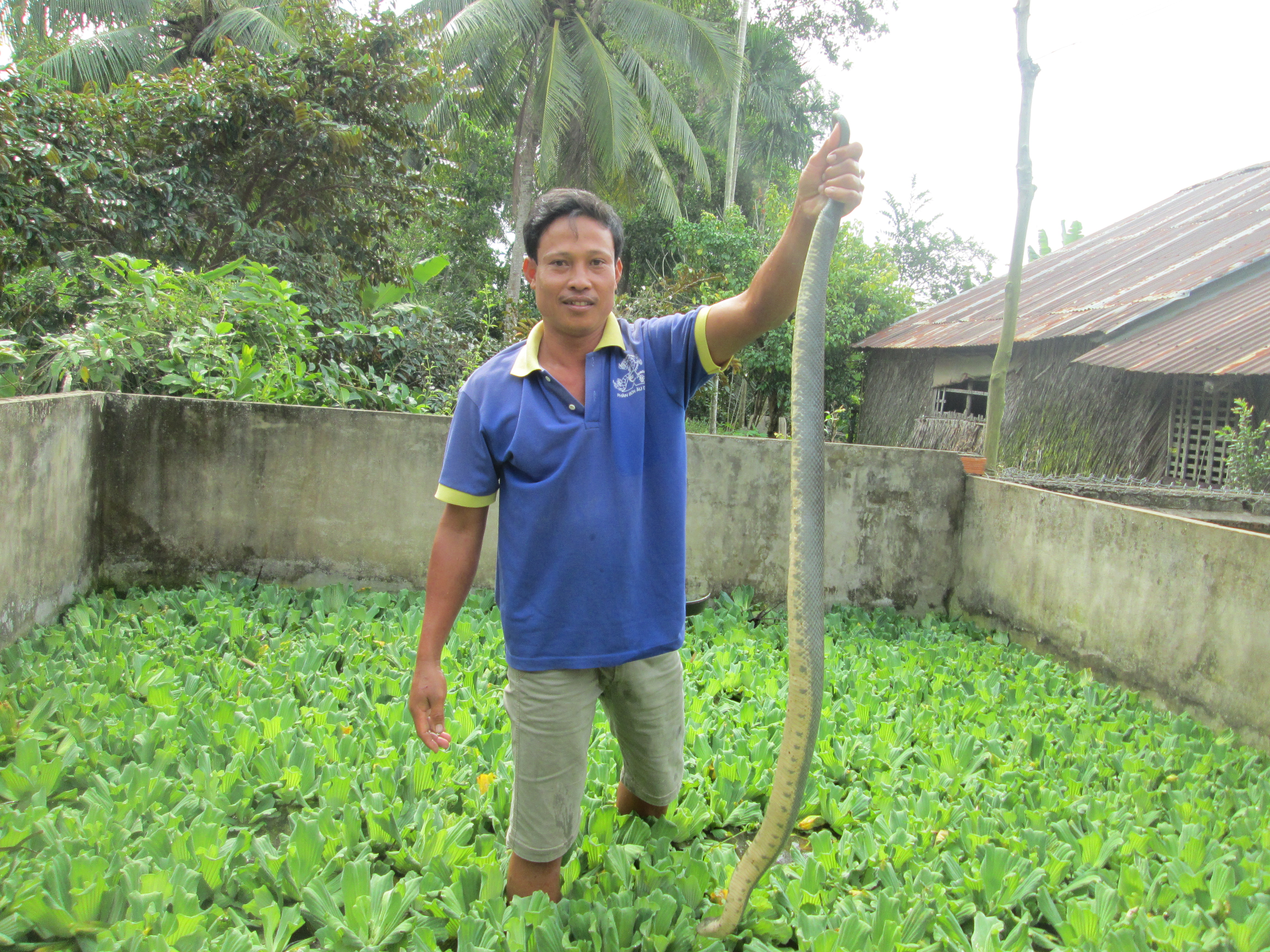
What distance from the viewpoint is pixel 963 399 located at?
468 inches

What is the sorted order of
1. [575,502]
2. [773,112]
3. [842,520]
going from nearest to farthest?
[575,502]
[842,520]
[773,112]

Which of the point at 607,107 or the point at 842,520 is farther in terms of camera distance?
the point at 607,107

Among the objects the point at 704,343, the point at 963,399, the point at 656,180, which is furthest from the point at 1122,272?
the point at 704,343

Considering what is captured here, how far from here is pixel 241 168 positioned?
6.93 meters

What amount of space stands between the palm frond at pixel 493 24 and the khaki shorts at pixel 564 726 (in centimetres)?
1066

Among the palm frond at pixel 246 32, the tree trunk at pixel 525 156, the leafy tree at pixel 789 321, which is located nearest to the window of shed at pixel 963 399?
the leafy tree at pixel 789 321

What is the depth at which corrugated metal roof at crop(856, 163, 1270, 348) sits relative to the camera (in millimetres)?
8750

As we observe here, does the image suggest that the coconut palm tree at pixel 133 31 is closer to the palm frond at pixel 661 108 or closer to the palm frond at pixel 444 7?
the palm frond at pixel 444 7

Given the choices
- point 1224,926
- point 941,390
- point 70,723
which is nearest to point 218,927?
point 70,723

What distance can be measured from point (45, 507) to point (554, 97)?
9.21 meters

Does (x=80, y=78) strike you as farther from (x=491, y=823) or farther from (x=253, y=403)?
(x=491, y=823)

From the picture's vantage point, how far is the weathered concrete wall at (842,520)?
14.5 ft

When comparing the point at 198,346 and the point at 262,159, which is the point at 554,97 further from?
the point at 198,346

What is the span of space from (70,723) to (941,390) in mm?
11166
